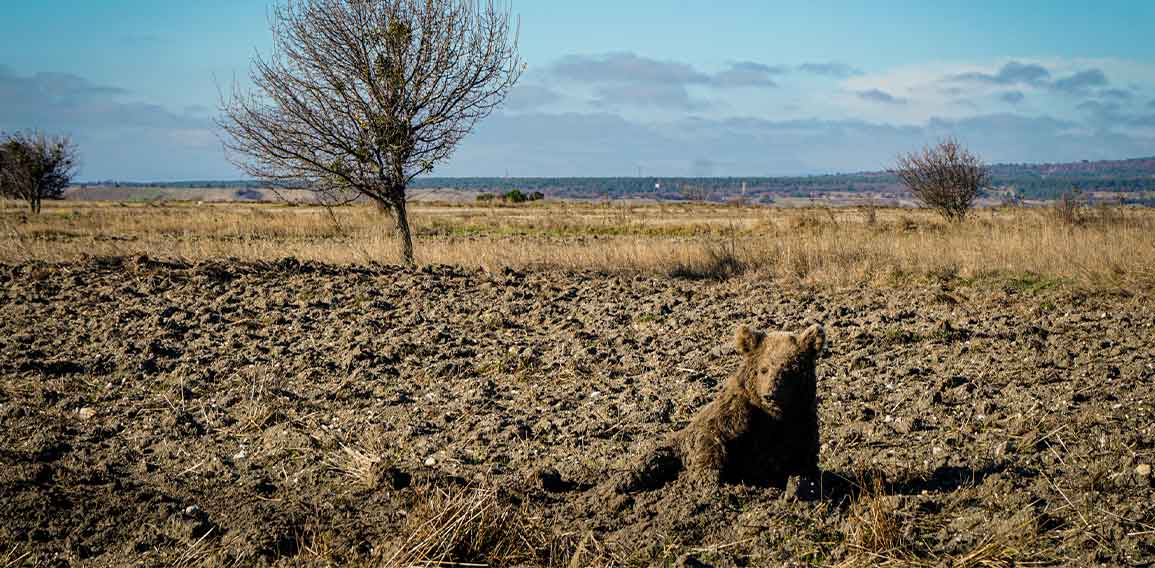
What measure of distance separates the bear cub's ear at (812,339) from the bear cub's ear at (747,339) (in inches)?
→ 8.5

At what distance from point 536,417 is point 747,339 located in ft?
7.72

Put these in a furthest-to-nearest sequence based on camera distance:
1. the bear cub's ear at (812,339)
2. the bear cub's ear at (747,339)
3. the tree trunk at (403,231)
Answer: the tree trunk at (403,231) → the bear cub's ear at (747,339) → the bear cub's ear at (812,339)

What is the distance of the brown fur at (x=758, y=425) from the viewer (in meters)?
4.06

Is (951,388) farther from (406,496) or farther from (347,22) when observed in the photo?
(347,22)

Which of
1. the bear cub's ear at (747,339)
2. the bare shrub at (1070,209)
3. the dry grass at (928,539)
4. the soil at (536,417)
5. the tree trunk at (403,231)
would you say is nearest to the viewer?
the dry grass at (928,539)

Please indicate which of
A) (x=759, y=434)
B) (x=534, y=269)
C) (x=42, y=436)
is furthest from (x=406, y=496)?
(x=534, y=269)

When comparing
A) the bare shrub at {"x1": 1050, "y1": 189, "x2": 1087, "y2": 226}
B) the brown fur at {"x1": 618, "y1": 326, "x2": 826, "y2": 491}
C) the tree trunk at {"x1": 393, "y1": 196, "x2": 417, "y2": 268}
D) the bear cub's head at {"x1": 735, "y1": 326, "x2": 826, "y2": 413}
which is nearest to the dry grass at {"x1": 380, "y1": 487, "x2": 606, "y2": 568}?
the brown fur at {"x1": 618, "y1": 326, "x2": 826, "y2": 491}

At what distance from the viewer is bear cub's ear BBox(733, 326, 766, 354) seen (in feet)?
13.4

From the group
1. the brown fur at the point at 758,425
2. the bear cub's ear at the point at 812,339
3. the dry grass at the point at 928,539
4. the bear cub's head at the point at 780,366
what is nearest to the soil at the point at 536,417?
the dry grass at the point at 928,539

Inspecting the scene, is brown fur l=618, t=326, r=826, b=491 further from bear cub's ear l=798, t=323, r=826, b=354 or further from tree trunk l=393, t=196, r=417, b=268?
tree trunk l=393, t=196, r=417, b=268

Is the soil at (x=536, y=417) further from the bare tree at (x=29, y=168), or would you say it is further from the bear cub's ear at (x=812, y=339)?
the bare tree at (x=29, y=168)

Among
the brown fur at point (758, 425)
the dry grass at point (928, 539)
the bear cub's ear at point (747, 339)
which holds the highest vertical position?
the bear cub's ear at point (747, 339)

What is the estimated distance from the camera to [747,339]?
4109 millimetres

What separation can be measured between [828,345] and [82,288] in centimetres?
856
